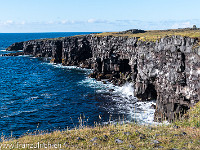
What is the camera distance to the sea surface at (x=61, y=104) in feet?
121

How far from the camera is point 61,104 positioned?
47.6 m

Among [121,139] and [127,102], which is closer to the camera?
[121,139]

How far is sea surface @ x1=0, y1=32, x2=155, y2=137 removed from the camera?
36.9 m

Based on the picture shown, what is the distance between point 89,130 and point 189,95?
25.2m

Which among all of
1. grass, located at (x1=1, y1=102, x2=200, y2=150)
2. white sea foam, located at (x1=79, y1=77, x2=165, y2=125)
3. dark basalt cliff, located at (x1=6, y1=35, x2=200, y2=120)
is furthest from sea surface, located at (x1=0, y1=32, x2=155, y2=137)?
grass, located at (x1=1, y1=102, x2=200, y2=150)

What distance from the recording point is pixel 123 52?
73.2 m

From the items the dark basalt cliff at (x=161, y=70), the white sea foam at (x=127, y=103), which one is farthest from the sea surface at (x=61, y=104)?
the dark basalt cliff at (x=161, y=70)

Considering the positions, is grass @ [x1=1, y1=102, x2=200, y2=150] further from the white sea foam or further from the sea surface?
the white sea foam

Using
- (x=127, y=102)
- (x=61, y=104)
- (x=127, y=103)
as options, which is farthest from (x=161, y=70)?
(x=61, y=104)

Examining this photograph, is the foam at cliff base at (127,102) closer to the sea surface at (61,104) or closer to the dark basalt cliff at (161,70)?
the sea surface at (61,104)

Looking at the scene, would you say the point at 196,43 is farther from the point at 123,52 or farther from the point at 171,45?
the point at 123,52

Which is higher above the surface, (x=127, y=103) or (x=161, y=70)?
(x=161, y=70)

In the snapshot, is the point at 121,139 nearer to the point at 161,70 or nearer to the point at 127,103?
the point at 161,70

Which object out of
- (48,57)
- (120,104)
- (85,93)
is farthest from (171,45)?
(48,57)
